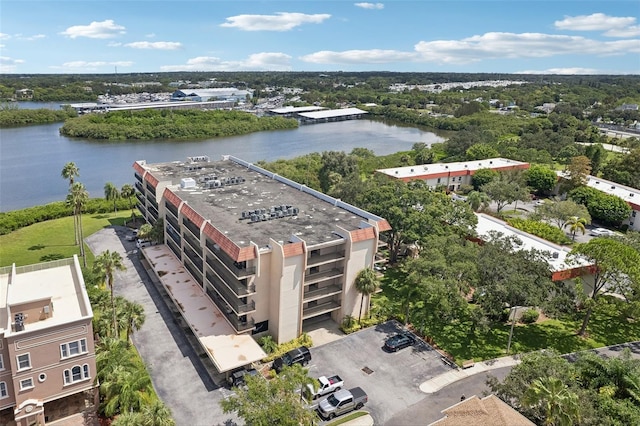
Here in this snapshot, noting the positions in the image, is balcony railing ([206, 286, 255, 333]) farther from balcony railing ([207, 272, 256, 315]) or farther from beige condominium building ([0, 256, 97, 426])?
beige condominium building ([0, 256, 97, 426])

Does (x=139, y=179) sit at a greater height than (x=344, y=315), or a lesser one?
greater

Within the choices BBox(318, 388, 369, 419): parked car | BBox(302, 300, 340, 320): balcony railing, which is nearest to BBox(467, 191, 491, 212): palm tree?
BBox(302, 300, 340, 320): balcony railing

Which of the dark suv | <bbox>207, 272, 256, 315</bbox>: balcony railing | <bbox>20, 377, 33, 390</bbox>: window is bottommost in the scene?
the dark suv

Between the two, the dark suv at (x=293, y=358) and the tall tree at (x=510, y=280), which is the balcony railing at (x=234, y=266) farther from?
the tall tree at (x=510, y=280)

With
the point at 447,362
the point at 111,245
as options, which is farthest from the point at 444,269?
the point at 111,245

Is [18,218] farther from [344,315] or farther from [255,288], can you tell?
[344,315]

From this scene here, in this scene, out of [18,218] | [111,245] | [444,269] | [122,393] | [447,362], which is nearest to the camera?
[122,393]

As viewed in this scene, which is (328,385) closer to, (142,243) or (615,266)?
(615,266)

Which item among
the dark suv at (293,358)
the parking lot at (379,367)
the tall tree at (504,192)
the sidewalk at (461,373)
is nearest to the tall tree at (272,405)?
the parking lot at (379,367)
